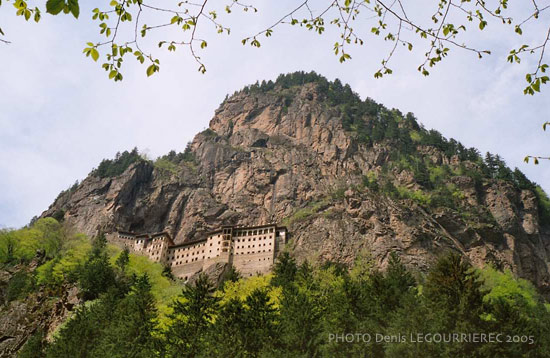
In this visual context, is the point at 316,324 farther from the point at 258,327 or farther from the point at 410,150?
the point at 410,150

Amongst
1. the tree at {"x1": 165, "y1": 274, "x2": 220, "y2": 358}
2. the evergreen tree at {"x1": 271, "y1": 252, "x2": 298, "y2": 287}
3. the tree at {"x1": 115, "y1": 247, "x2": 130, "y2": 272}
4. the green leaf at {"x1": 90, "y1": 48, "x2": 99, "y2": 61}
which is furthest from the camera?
the tree at {"x1": 115, "y1": 247, "x2": 130, "y2": 272}

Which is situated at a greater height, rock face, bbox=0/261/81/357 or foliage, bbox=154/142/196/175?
foliage, bbox=154/142/196/175

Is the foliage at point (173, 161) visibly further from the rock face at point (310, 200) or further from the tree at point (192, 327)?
the tree at point (192, 327)

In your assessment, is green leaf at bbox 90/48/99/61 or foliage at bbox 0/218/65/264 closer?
green leaf at bbox 90/48/99/61

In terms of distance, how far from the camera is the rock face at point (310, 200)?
2884 inches

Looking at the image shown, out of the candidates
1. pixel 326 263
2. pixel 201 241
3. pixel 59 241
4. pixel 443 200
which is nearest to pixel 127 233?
pixel 59 241

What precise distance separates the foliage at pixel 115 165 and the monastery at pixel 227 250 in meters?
33.6

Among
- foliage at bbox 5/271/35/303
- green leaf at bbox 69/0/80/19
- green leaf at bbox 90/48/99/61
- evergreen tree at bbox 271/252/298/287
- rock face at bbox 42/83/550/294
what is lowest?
foliage at bbox 5/271/35/303

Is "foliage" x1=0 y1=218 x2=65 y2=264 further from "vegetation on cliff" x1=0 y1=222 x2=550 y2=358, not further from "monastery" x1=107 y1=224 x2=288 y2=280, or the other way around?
"vegetation on cliff" x1=0 y1=222 x2=550 y2=358

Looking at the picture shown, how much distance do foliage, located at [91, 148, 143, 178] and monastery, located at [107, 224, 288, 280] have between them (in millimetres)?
33645

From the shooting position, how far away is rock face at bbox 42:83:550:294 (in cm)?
7325

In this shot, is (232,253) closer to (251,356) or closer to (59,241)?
(59,241)

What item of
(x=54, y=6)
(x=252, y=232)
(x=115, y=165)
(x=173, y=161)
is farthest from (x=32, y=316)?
(x=173, y=161)

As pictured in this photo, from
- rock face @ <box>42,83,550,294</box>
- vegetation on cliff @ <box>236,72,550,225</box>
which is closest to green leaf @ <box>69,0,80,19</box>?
rock face @ <box>42,83,550,294</box>
